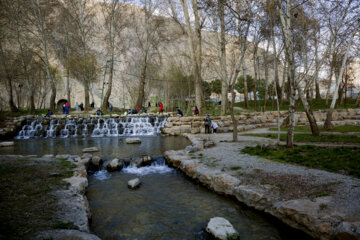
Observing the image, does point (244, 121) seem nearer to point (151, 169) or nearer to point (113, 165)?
point (151, 169)

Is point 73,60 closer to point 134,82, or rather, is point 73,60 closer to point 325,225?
point 134,82

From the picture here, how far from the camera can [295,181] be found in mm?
5145

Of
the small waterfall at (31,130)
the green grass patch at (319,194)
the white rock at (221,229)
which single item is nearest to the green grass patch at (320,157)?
the green grass patch at (319,194)

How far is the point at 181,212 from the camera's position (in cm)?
494

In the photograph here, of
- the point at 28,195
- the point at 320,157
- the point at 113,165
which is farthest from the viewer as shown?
the point at 113,165

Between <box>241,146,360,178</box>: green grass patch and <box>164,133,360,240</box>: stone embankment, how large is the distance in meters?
0.44

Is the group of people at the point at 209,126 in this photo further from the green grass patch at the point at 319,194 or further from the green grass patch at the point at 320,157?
the green grass patch at the point at 319,194

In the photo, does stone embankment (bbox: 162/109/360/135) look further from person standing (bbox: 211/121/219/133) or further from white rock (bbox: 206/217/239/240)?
white rock (bbox: 206/217/239/240)

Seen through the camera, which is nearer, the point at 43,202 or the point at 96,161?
the point at 43,202

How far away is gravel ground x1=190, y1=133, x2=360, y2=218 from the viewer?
4.00 m

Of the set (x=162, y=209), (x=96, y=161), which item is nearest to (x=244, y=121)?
(x=96, y=161)

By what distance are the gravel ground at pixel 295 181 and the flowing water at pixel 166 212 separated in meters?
0.71

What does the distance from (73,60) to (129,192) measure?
958 inches

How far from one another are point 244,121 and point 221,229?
15.4 m
